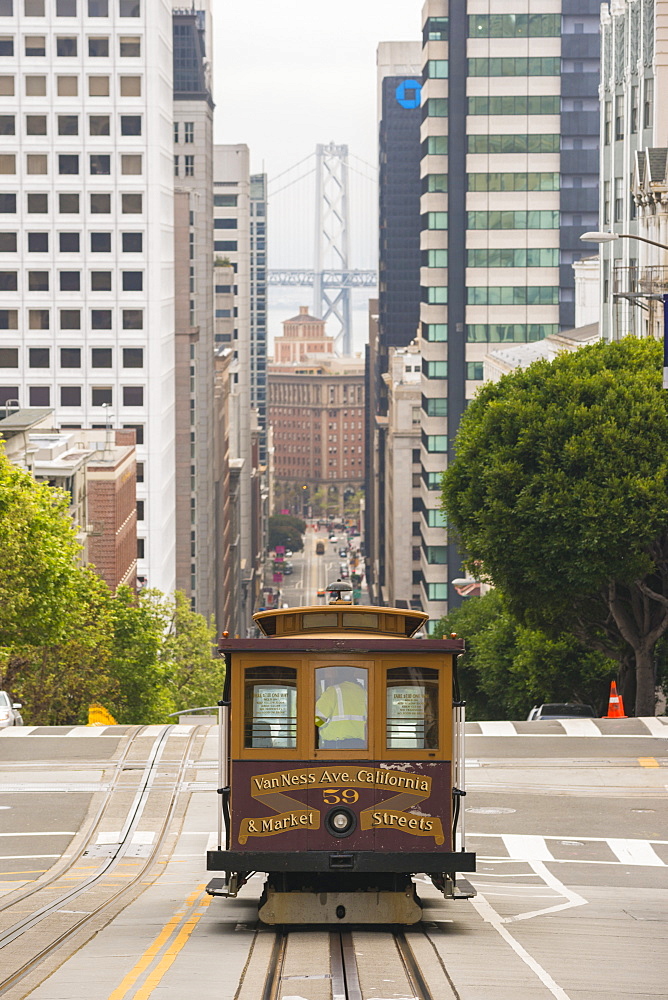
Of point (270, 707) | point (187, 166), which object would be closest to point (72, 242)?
point (187, 166)

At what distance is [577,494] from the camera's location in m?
43.0

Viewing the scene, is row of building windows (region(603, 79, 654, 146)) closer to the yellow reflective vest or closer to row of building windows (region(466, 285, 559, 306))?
row of building windows (region(466, 285, 559, 306))

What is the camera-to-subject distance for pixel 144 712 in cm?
6525

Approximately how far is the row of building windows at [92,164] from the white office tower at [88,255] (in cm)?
7

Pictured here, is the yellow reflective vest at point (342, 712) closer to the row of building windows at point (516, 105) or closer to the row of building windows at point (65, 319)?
the row of building windows at point (65, 319)

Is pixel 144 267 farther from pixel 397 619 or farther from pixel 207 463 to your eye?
pixel 397 619

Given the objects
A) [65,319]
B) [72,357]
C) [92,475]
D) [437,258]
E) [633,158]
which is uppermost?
[437,258]

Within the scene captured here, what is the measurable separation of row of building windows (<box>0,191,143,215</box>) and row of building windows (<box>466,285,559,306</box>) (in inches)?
1098

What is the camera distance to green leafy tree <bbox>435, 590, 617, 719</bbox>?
2169 inches

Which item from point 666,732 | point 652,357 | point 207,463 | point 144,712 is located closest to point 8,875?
point 666,732

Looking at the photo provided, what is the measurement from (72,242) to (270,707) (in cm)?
10436

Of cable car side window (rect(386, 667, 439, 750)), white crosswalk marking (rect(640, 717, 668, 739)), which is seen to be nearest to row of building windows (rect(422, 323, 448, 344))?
white crosswalk marking (rect(640, 717, 668, 739))

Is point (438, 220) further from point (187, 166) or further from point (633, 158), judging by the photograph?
point (633, 158)

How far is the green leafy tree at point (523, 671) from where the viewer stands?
181 ft
